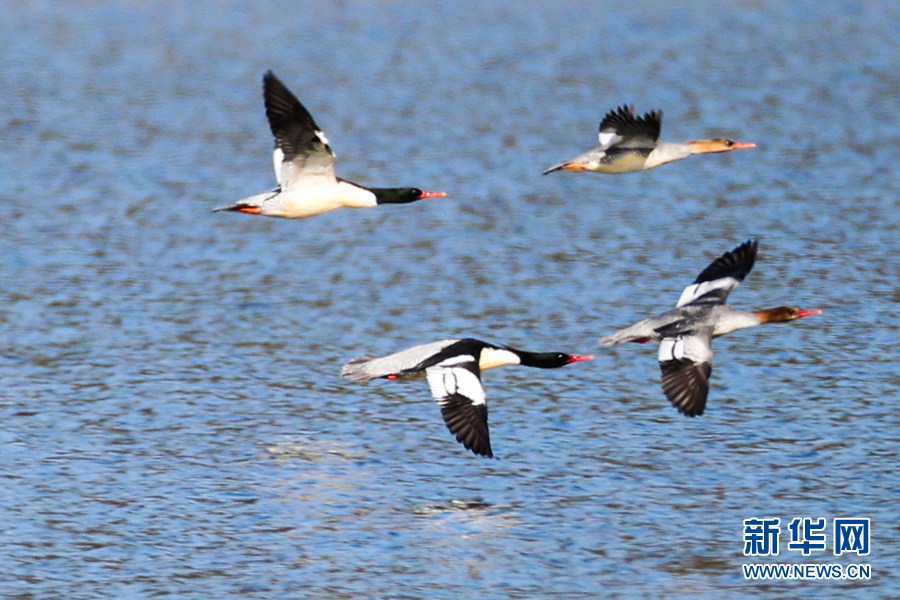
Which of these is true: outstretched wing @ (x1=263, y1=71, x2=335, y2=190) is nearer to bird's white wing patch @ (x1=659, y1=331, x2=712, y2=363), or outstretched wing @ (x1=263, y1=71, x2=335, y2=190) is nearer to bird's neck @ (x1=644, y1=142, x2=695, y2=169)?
bird's white wing patch @ (x1=659, y1=331, x2=712, y2=363)

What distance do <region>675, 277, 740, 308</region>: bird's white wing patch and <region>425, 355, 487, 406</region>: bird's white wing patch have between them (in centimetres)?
182

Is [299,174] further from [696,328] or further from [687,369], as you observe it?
[687,369]

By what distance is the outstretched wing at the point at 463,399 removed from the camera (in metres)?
9.94

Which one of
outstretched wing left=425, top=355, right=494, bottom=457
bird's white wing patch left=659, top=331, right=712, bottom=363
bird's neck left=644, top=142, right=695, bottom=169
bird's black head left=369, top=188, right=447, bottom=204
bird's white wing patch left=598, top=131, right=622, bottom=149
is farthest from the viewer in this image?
bird's neck left=644, top=142, right=695, bottom=169

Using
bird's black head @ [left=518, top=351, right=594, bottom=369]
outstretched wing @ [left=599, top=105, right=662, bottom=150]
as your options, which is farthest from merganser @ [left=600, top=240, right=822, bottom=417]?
outstretched wing @ [left=599, top=105, right=662, bottom=150]

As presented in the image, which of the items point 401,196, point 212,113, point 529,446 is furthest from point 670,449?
point 212,113

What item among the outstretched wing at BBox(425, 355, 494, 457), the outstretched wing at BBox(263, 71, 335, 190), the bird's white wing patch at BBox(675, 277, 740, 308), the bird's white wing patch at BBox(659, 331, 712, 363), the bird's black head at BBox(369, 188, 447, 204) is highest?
the outstretched wing at BBox(263, 71, 335, 190)

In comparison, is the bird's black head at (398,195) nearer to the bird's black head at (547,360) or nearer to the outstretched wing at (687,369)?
the bird's black head at (547,360)

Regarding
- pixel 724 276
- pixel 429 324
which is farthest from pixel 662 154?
pixel 429 324

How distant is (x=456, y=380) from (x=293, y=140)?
88.8 inches

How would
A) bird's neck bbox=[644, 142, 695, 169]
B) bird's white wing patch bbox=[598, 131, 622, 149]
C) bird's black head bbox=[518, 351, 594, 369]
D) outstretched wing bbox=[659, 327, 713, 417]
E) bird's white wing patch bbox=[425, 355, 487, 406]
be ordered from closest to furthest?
outstretched wing bbox=[659, 327, 713, 417], bird's white wing patch bbox=[425, 355, 487, 406], bird's black head bbox=[518, 351, 594, 369], bird's white wing patch bbox=[598, 131, 622, 149], bird's neck bbox=[644, 142, 695, 169]

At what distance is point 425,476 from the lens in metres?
11.3

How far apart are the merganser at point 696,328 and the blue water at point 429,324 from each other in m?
0.97

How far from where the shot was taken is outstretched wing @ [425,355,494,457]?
9938mm
